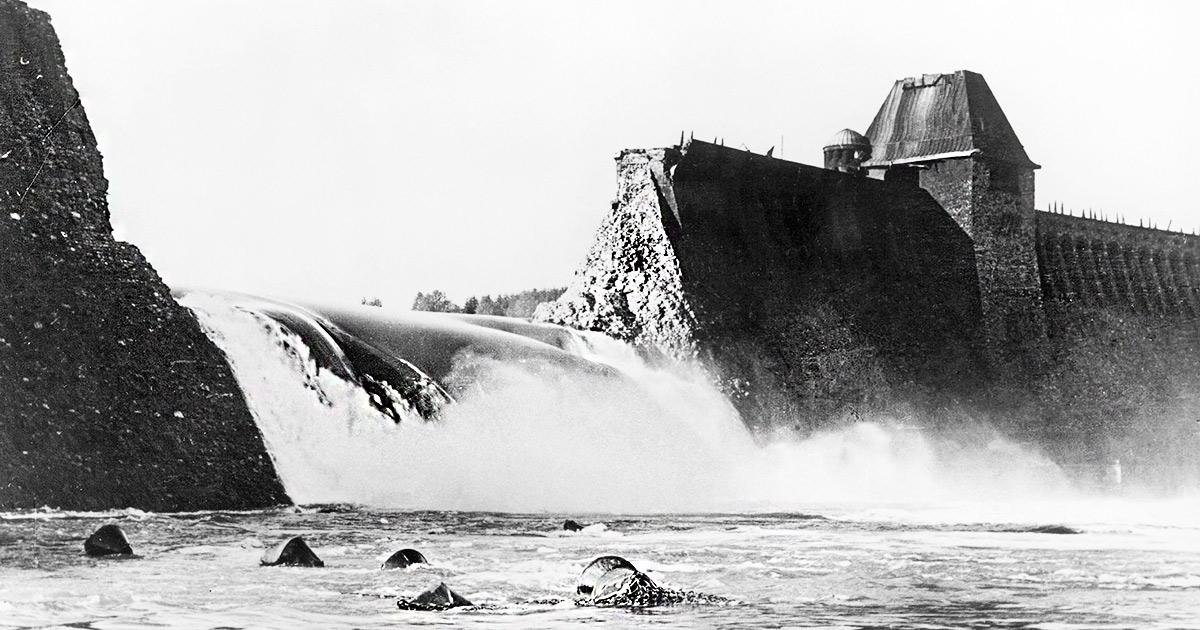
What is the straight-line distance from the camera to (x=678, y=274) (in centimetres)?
3281

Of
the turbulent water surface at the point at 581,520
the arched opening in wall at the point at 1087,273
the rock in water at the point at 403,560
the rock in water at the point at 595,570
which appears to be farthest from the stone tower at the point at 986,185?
the rock in water at the point at 595,570

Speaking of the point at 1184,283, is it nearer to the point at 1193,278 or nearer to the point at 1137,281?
the point at 1193,278

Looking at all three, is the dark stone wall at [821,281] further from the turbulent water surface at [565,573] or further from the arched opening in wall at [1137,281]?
the turbulent water surface at [565,573]

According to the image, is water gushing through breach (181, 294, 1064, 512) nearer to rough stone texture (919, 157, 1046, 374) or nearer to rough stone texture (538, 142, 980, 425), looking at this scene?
rough stone texture (538, 142, 980, 425)

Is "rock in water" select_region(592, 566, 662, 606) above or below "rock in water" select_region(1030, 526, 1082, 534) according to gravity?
below

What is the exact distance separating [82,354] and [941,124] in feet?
92.7

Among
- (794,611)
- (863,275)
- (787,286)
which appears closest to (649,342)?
(787,286)

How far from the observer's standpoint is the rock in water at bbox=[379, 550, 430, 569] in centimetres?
1522

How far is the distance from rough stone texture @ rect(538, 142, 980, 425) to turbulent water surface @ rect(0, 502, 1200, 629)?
35.8 feet

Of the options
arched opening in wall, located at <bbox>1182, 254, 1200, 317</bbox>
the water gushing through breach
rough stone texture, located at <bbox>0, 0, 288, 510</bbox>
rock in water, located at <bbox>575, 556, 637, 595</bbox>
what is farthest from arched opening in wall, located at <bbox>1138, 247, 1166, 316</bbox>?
rock in water, located at <bbox>575, 556, 637, 595</bbox>

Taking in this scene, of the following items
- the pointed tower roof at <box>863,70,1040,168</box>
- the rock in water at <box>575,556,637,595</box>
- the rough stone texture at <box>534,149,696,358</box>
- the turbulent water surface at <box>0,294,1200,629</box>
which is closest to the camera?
the turbulent water surface at <box>0,294,1200,629</box>

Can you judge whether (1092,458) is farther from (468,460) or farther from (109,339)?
(109,339)

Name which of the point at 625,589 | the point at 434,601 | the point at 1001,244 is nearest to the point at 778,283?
the point at 1001,244

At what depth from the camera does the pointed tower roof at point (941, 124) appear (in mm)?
41844
